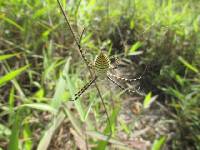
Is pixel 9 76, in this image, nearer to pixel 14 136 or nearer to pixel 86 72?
pixel 14 136

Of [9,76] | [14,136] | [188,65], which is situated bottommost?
[188,65]

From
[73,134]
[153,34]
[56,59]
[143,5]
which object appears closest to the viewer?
[73,134]

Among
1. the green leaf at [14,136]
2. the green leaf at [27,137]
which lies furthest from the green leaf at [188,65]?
the green leaf at [14,136]

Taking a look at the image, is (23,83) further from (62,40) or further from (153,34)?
(153,34)

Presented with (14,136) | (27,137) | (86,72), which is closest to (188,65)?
(86,72)

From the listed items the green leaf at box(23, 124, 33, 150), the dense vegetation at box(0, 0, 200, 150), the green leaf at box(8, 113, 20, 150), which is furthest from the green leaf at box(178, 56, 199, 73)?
the green leaf at box(8, 113, 20, 150)

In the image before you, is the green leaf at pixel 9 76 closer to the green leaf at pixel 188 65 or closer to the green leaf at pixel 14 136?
the green leaf at pixel 14 136

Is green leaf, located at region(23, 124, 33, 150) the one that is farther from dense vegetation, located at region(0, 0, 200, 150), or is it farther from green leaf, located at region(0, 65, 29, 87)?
green leaf, located at region(0, 65, 29, 87)

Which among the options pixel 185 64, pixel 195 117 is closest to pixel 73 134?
pixel 195 117
